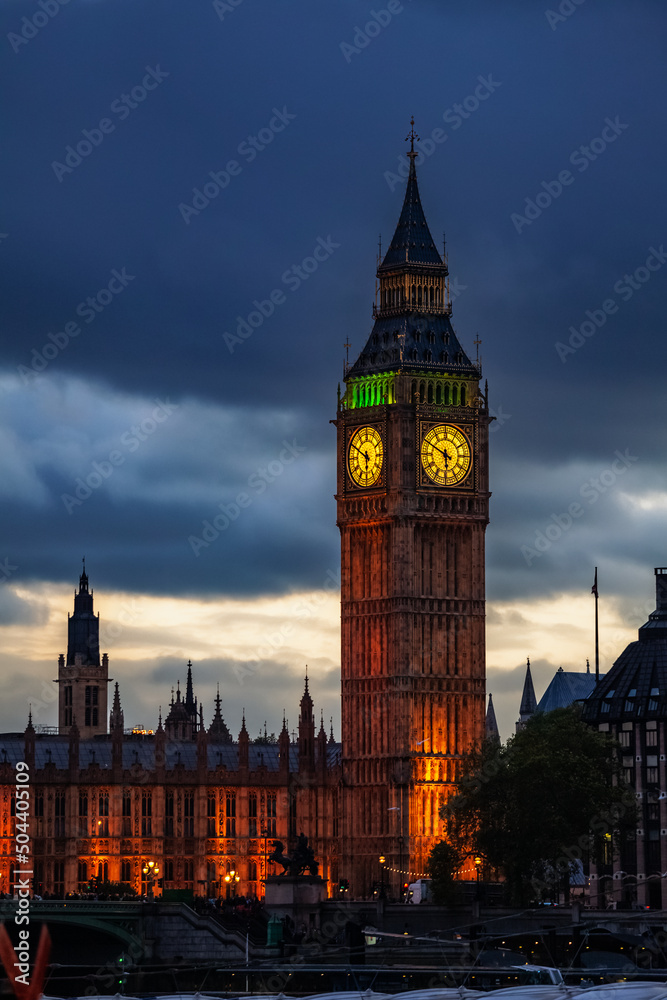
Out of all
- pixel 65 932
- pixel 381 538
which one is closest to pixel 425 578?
pixel 381 538

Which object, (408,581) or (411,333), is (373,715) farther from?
(411,333)

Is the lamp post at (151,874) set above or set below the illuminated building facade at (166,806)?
below

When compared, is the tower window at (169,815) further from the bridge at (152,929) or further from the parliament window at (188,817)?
the bridge at (152,929)

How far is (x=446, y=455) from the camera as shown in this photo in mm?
158250

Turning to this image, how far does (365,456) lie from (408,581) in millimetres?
9183

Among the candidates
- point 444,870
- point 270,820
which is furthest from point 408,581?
point 444,870

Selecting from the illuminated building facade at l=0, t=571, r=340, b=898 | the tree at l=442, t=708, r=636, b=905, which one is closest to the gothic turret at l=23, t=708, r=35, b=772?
the illuminated building facade at l=0, t=571, r=340, b=898

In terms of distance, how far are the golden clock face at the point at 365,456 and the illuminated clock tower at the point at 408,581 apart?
3.6 inches

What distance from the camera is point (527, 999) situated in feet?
225

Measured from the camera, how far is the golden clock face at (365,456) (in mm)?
158375

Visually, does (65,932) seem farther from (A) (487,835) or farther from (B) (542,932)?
(B) (542,932)

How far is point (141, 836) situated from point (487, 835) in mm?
29239

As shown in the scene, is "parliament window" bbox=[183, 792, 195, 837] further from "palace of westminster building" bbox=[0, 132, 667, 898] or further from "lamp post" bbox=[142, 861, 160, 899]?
"lamp post" bbox=[142, 861, 160, 899]

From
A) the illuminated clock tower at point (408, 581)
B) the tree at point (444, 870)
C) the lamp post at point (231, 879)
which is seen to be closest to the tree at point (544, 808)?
the tree at point (444, 870)
